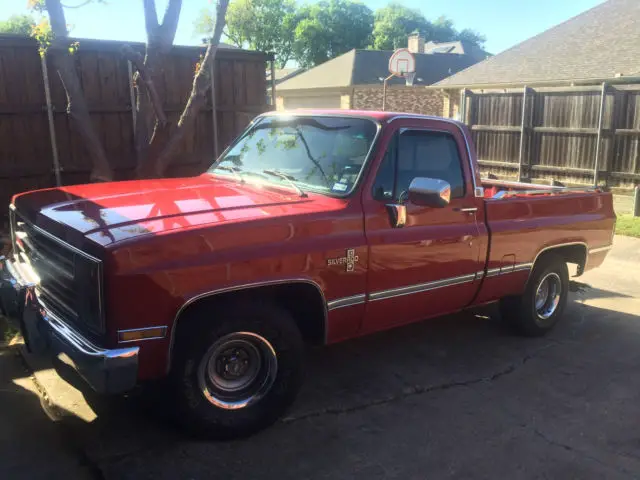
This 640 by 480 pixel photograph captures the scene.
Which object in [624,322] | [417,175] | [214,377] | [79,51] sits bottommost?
[624,322]

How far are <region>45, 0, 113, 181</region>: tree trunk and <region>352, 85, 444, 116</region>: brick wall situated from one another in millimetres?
26017

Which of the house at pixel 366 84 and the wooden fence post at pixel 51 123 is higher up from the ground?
the house at pixel 366 84

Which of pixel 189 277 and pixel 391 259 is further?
pixel 391 259

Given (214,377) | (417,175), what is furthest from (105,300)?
(417,175)

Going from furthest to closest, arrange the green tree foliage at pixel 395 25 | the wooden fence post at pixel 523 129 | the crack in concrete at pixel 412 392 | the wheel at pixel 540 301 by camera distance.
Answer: the green tree foliage at pixel 395 25, the wooden fence post at pixel 523 129, the wheel at pixel 540 301, the crack in concrete at pixel 412 392

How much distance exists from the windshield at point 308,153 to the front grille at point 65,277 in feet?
5.03

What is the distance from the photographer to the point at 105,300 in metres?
3.06

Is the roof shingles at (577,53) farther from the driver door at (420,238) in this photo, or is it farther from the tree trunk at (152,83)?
the driver door at (420,238)

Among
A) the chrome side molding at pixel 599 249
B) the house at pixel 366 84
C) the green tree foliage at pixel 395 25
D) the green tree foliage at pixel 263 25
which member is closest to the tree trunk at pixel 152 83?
the chrome side molding at pixel 599 249

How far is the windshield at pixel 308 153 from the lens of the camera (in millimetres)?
4184

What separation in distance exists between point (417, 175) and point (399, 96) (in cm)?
2989

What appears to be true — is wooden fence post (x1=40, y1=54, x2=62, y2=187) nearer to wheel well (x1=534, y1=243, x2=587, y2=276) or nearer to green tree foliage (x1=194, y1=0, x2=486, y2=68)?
wheel well (x1=534, y1=243, x2=587, y2=276)

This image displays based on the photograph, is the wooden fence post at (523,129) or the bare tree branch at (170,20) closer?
the bare tree branch at (170,20)

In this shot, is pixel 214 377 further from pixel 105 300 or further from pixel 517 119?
pixel 517 119
